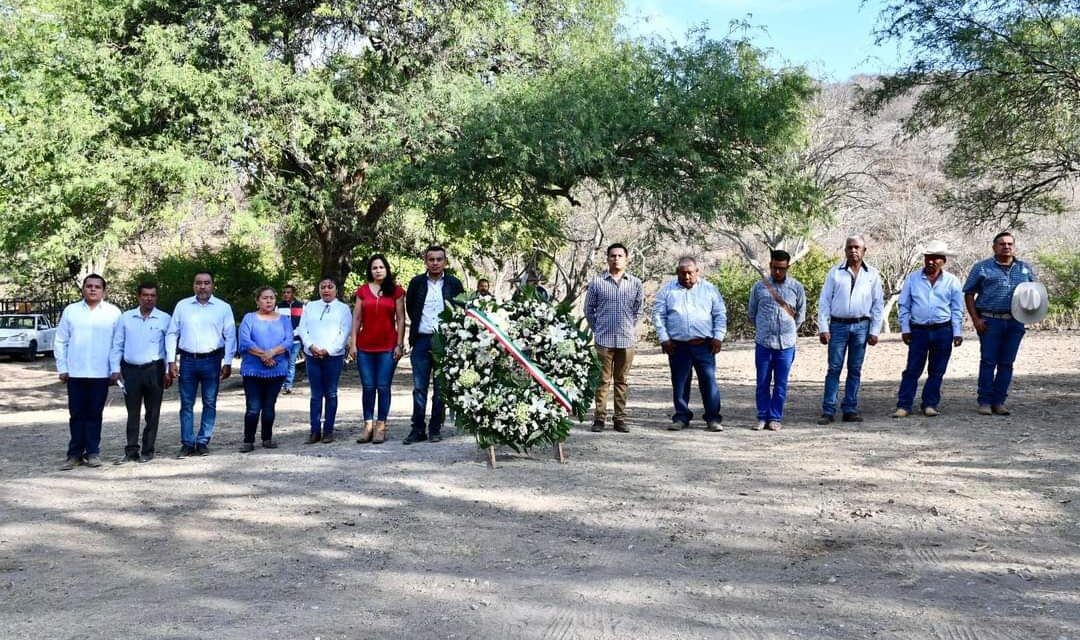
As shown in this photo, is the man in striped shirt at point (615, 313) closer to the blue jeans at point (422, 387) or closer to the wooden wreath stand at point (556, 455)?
the wooden wreath stand at point (556, 455)

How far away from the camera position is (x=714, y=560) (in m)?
5.51

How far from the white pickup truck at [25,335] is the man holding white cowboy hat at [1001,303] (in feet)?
94.6

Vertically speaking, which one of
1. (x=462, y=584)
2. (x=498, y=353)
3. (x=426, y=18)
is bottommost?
(x=462, y=584)

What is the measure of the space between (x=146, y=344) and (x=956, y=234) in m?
34.8

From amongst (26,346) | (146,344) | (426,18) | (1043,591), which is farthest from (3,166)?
(26,346)

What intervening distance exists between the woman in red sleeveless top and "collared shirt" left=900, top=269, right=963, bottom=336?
5.23m

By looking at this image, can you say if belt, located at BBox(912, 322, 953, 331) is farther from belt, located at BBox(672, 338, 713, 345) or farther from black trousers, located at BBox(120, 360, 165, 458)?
black trousers, located at BBox(120, 360, 165, 458)

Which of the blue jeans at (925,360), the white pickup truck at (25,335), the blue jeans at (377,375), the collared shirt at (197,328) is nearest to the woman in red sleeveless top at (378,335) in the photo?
the blue jeans at (377,375)

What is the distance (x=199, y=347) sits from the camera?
9.39 metres

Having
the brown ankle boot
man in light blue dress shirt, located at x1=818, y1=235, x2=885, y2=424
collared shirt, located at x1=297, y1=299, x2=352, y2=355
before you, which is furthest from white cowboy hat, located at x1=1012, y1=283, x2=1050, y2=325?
collared shirt, located at x1=297, y1=299, x2=352, y2=355

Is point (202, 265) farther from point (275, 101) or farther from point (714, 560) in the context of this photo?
point (714, 560)

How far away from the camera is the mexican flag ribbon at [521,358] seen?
793 cm

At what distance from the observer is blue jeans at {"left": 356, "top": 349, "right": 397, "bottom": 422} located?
9.59 meters

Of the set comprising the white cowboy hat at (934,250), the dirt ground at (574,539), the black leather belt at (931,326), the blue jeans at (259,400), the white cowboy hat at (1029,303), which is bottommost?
the dirt ground at (574,539)
